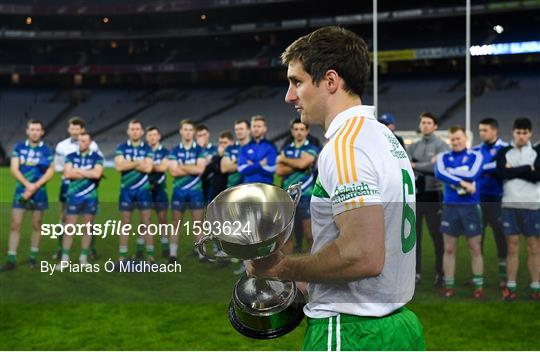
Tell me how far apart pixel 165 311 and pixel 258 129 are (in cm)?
217

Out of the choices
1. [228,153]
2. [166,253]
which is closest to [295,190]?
[166,253]

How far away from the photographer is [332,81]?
157cm

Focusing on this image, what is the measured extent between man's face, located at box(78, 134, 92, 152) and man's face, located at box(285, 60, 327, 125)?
18.1 feet

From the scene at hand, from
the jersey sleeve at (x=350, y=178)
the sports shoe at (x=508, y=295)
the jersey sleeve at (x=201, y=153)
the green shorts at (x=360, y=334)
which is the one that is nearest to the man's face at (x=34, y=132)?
the jersey sleeve at (x=201, y=153)

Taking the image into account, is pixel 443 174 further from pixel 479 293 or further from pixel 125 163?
pixel 125 163

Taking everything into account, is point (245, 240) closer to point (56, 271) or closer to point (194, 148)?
point (56, 271)

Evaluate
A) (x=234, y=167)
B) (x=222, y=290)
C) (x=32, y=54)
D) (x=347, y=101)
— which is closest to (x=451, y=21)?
(x=32, y=54)

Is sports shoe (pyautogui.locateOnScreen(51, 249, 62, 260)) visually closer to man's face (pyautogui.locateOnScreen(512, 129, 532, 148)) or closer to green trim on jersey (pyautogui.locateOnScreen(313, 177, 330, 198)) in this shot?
man's face (pyautogui.locateOnScreen(512, 129, 532, 148))

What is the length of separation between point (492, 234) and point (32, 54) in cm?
2825

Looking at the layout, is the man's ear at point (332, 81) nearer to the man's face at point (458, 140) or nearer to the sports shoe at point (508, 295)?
the man's face at point (458, 140)

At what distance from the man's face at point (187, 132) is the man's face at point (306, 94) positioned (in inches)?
235

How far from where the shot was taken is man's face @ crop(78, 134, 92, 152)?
269 inches

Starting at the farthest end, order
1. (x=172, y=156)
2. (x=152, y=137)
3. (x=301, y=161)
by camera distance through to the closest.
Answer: (x=172, y=156)
(x=152, y=137)
(x=301, y=161)

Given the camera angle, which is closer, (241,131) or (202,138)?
(241,131)
